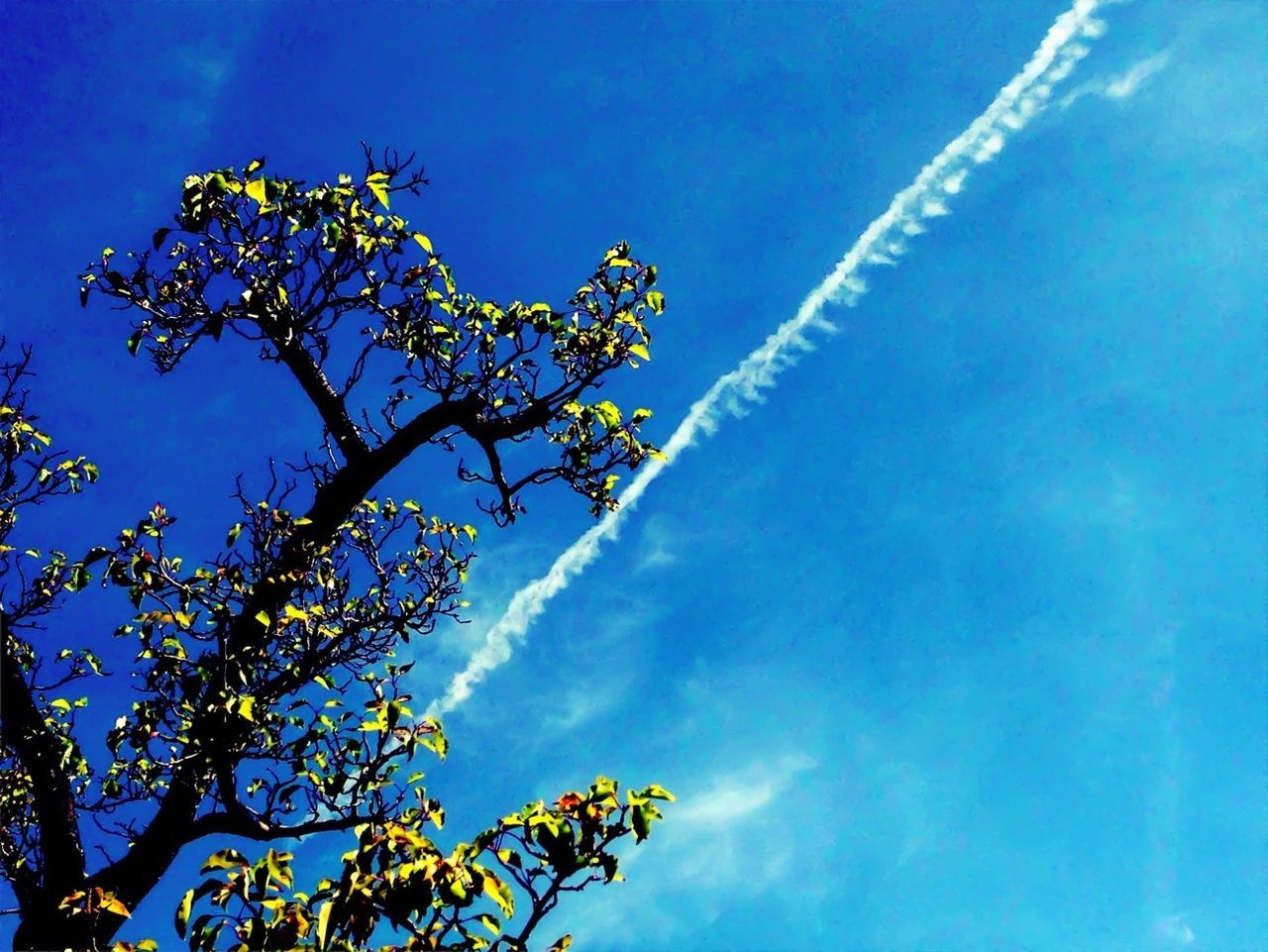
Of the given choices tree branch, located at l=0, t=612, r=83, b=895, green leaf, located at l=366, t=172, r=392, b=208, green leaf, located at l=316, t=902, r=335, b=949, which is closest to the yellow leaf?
green leaf, located at l=366, t=172, r=392, b=208

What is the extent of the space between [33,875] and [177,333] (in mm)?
6289

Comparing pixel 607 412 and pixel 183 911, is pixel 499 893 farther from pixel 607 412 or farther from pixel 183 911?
pixel 607 412

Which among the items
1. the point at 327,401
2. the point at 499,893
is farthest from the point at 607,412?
the point at 499,893

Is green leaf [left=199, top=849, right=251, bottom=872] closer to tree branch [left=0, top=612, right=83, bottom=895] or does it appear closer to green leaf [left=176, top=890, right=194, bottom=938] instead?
green leaf [left=176, top=890, right=194, bottom=938]

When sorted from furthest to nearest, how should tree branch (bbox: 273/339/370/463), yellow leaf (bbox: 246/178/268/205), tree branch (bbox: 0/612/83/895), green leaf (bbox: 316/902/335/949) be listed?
tree branch (bbox: 273/339/370/463)
tree branch (bbox: 0/612/83/895)
yellow leaf (bbox: 246/178/268/205)
green leaf (bbox: 316/902/335/949)

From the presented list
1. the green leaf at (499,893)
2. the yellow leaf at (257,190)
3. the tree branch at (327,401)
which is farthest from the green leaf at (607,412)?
the green leaf at (499,893)

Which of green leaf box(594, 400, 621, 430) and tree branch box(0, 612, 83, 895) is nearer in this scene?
tree branch box(0, 612, 83, 895)

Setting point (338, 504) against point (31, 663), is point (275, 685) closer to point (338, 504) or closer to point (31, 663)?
point (338, 504)

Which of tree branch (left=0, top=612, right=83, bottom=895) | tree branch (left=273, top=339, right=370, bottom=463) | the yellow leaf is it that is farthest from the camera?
tree branch (left=273, top=339, right=370, bottom=463)

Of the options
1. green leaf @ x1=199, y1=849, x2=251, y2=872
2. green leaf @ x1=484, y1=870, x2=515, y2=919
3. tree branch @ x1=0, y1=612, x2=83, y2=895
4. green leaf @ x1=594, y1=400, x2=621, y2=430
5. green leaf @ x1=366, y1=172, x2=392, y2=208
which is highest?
green leaf @ x1=366, y1=172, x2=392, y2=208

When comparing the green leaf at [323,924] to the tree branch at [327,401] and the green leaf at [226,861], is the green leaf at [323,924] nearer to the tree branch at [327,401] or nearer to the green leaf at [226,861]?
the green leaf at [226,861]

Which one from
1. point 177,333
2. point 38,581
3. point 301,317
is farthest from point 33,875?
point 301,317

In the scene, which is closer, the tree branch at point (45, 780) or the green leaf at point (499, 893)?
the green leaf at point (499, 893)

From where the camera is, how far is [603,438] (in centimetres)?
1027
